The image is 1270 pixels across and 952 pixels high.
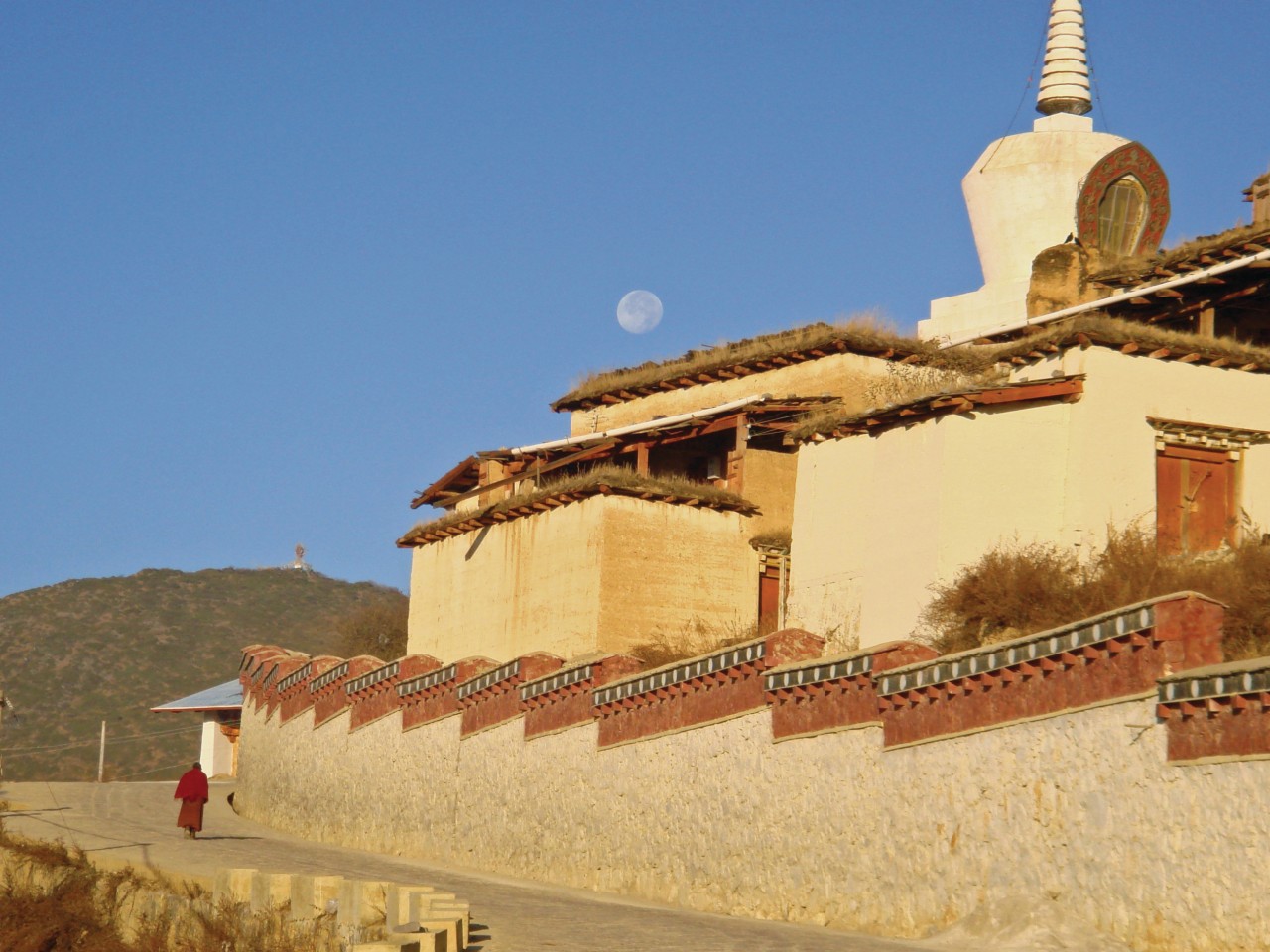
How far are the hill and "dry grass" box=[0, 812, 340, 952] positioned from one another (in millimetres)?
44097

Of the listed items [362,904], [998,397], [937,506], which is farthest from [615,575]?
[362,904]

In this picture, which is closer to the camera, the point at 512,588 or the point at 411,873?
the point at 411,873

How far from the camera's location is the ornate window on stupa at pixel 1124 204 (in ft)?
104

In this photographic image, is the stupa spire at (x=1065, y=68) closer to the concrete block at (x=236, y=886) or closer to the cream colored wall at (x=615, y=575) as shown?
the cream colored wall at (x=615, y=575)

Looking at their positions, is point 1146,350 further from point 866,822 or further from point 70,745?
point 70,745

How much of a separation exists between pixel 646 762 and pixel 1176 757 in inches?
363

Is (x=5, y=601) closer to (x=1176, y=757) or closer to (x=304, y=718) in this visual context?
(x=304, y=718)

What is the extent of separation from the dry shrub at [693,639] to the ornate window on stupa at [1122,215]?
29.8ft

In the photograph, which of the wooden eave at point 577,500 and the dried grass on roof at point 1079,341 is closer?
the dried grass on roof at point 1079,341

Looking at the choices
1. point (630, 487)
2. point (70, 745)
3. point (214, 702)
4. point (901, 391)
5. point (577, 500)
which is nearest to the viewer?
point (630, 487)

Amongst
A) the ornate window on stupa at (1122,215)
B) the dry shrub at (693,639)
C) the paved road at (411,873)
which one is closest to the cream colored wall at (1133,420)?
the dry shrub at (693,639)

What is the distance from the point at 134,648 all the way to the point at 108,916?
218 feet

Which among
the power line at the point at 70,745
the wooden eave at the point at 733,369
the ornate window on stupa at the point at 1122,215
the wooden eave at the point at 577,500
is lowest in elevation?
the power line at the point at 70,745

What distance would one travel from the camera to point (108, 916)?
2212cm
